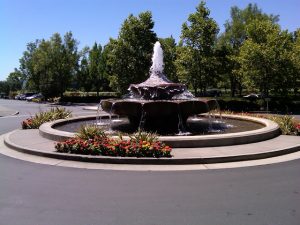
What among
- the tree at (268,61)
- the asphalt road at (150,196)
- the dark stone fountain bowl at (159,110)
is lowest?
the asphalt road at (150,196)

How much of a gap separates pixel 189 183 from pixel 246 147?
4226 mm

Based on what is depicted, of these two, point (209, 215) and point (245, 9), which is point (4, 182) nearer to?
point (209, 215)

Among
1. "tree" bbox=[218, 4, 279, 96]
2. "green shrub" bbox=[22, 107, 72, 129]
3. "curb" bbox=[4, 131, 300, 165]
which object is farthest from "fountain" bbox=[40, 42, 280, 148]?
"tree" bbox=[218, 4, 279, 96]

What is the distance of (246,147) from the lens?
11805 mm

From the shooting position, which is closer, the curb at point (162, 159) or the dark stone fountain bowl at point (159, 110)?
the curb at point (162, 159)

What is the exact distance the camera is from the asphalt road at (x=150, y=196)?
6082 mm

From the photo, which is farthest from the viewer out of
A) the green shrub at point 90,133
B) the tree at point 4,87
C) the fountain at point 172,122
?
the tree at point 4,87

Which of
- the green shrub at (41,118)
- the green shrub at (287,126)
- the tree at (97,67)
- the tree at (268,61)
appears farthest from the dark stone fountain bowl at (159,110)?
the tree at (97,67)

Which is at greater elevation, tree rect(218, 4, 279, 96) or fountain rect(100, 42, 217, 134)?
tree rect(218, 4, 279, 96)

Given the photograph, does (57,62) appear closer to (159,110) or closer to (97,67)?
(97,67)

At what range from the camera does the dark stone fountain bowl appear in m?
14.6

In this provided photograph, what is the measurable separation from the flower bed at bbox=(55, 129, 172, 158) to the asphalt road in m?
1.23

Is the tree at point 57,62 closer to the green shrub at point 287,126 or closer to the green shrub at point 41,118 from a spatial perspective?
the green shrub at point 41,118

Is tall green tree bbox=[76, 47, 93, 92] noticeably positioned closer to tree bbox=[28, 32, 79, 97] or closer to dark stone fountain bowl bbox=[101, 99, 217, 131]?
tree bbox=[28, 32, 79, 97]
